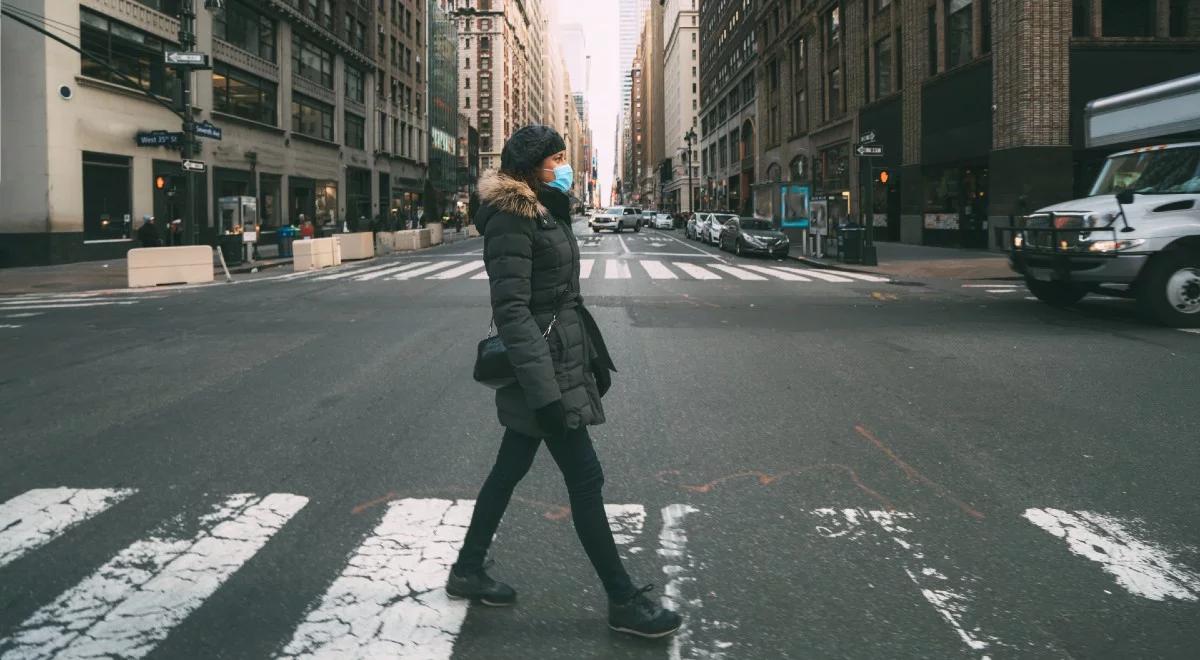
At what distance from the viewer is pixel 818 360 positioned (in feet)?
30.6

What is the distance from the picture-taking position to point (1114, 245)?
11.5 metres

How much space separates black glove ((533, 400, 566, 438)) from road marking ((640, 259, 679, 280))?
17618 mm

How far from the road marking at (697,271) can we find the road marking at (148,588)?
16.8 m

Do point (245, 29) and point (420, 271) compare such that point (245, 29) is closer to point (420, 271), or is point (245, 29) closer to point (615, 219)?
point (420, 271)

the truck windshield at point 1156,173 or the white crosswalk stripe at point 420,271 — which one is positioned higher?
the truck windshield at point 1156,173

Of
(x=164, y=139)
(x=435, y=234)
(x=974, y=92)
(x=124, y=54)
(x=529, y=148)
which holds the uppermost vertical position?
(x=124, y=54)

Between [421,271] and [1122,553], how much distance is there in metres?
21.3

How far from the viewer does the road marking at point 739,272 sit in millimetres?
20578

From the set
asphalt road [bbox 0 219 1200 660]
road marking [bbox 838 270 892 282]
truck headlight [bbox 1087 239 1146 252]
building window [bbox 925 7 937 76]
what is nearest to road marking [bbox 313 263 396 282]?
asphalt road [bbox 0 219 1200 660]

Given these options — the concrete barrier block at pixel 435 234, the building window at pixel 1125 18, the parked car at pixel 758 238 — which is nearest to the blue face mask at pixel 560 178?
the parked car at pixel 758 238

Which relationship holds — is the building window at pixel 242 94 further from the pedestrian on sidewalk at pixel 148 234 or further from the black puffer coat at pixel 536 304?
the black puffer coat at pixel 536 304

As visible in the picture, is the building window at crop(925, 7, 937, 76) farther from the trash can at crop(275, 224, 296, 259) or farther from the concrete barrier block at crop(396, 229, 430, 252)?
the trash can at crop(275, 224, 296, 259)

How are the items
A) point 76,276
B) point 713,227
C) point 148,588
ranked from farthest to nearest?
point 713,227 < point 76,276 < point 148,588

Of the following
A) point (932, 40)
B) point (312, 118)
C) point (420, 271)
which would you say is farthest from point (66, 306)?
point (312, 118)
